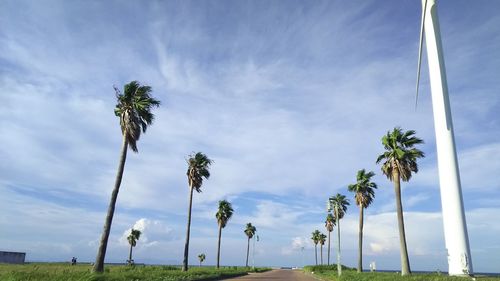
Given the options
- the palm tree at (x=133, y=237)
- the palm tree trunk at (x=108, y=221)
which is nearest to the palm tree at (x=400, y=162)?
the palm tree trunk at (x=108, y=221)

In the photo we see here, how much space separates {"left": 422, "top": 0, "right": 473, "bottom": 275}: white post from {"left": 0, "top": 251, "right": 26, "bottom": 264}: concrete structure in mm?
50044

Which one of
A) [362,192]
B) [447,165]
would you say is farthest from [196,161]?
[447,165]

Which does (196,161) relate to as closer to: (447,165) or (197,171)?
(197,171)

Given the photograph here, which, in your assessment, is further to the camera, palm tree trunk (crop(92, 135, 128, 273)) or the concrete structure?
the concrete structure

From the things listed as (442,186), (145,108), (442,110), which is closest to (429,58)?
(442,110)

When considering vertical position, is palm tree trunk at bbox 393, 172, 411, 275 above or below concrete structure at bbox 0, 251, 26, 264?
above

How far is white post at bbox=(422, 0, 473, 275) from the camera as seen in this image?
68.4 ft

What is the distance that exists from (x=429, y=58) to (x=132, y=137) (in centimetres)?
2029

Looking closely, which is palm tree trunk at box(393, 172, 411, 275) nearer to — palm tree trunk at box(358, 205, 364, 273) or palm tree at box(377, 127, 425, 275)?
palm tree at box(377, 127, 425, 275)

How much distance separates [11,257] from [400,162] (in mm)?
47145

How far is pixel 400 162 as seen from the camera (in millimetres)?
35938

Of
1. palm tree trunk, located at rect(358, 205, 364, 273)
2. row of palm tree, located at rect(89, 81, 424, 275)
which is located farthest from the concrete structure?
palm tree trunk, located at rect(358, 205, 364, 273)

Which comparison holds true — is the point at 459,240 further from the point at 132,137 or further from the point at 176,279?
the point at 132,137

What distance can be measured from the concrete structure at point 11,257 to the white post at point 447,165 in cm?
5004
